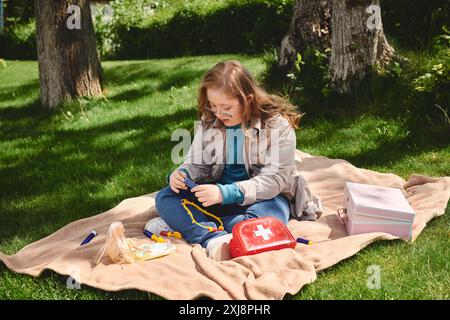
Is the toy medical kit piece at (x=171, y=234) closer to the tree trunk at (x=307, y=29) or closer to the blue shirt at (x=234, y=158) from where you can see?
the blue shirt at (x=234, y=158)

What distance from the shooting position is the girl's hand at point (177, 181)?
337cm

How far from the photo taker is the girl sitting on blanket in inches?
130

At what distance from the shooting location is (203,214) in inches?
134

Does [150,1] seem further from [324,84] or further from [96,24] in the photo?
[324,84]

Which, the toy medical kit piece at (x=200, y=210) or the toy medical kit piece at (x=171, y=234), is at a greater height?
the toy medical kit piece at (x=200, y=210)

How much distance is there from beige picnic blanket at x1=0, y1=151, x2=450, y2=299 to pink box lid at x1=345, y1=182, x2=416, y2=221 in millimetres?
142

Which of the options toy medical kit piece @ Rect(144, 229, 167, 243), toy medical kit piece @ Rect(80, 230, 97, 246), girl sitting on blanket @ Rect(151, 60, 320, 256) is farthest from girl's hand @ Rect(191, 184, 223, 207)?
toy medical kit piece @ Rect(80, 230, 97, 246)

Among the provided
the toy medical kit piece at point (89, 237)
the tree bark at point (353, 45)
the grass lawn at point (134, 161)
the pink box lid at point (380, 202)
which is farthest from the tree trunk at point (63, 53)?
the pink box lid at point (380, 202)

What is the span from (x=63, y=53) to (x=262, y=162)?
3.67 meters

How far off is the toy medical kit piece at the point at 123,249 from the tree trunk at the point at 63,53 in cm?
369

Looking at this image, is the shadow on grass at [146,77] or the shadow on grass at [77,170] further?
the shadow on grass at [146,77]

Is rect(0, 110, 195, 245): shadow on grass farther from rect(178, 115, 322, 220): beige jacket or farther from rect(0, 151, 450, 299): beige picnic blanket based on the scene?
rect(178, 115, 322, 220): beige jacket
